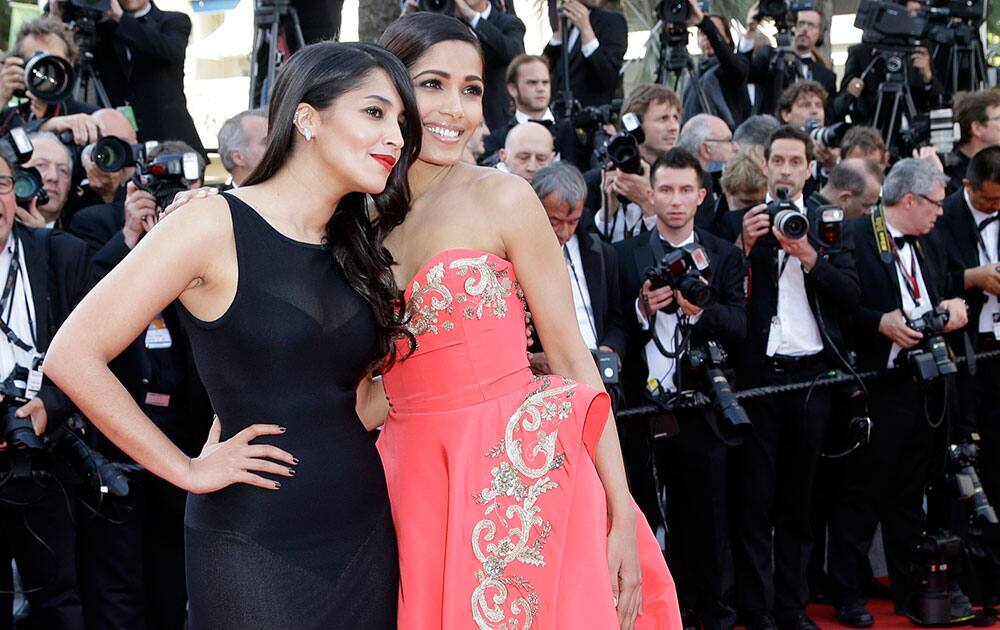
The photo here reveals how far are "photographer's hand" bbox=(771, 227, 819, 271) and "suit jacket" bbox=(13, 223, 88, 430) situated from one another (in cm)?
255

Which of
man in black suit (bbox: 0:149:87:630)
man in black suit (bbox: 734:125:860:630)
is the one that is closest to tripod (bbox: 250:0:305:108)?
man in black suit (bbox: 0:149:87:630)

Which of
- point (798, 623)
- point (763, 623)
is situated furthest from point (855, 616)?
point (763, 623)

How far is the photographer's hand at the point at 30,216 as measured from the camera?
15.8 feet

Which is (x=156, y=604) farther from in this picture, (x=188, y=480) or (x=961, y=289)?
(x=961, y=289)

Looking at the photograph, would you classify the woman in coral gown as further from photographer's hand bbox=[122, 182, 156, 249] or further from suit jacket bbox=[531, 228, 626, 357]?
suit jacket bbox=[531, 228, 626, 357]

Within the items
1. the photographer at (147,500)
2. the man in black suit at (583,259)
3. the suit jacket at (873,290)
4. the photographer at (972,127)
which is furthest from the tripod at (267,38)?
the photographer at (972,127)

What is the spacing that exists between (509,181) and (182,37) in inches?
169

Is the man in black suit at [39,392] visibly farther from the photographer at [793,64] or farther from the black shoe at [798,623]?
the photographer at [793,64]

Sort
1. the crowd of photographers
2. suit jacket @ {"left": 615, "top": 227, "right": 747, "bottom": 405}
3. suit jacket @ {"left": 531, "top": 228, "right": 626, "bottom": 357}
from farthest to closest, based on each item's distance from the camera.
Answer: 1. suit jacket @ {"left": 615, "top": 227, "right": 747, "bottom": 405}
2. suit jacket @ {"left": 531, "top": 228, "right": 626, "bottom": 357}
3. the crowd of photographers

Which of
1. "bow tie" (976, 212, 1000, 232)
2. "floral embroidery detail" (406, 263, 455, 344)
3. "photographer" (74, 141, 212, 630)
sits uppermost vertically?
"floral embroidery detail" (406, 263, 455, 344)

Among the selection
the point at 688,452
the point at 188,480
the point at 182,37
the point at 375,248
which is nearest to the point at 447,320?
the point at 375,248

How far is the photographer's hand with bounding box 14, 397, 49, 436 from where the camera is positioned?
410 cm

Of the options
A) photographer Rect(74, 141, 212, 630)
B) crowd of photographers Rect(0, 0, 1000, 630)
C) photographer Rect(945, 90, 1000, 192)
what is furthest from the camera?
photographer Rect(945, 90, 1000, 192)

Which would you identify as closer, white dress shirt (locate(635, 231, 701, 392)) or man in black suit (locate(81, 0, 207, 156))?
white dress shirt (locate(635, 231, 701, 392))
